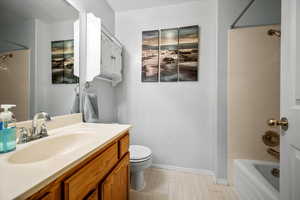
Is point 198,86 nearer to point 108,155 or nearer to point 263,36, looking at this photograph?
point 263,36

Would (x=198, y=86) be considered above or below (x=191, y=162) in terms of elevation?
above

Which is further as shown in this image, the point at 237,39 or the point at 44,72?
the point at 237,39

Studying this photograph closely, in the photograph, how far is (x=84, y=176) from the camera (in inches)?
23.6

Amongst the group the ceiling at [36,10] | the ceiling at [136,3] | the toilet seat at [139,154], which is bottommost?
the toilet seat at [139,154]

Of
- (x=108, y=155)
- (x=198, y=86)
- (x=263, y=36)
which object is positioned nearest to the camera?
(x=108, y=155)

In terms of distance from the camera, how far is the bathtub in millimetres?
1005

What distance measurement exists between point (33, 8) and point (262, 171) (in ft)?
7.97

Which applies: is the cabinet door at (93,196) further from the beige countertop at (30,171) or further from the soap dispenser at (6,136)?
the soap dispenser at (6,136)

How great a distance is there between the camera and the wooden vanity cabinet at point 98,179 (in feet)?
1.58

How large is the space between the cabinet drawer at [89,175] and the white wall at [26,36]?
0.60 meters

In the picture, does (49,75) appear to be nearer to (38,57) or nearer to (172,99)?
(38,57)

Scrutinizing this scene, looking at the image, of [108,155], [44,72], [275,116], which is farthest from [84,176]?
[275,116]

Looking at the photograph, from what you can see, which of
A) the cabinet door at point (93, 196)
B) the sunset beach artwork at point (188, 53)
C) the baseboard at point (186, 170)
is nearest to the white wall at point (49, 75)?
the cabinet door at point (93, 196)

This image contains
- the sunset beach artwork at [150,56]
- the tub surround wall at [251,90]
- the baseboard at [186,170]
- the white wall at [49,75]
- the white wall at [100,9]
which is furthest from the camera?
the sunset beach artwork at [150,56]
